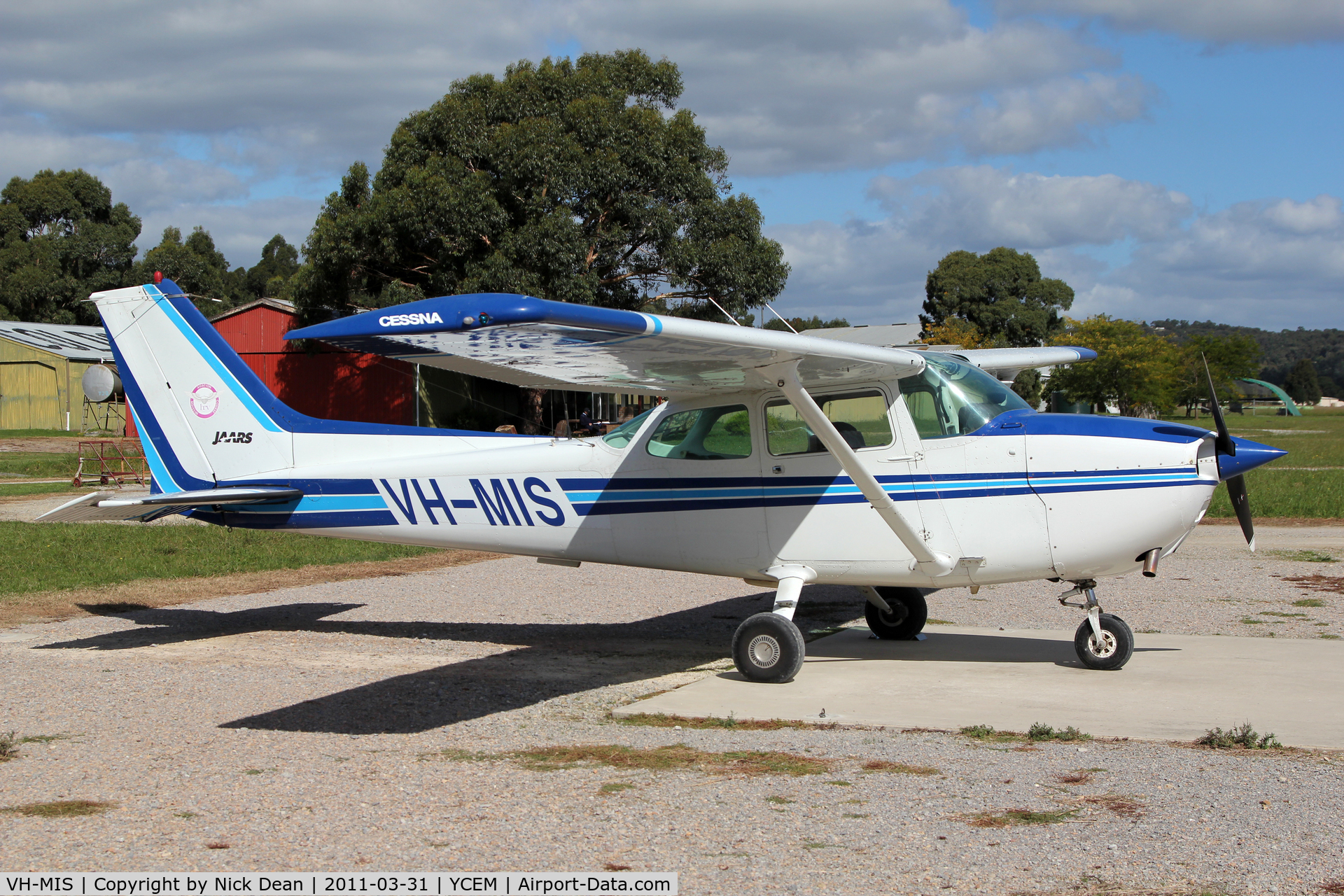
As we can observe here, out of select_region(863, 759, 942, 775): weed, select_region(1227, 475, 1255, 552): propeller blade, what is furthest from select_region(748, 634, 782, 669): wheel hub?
select_region(1227, 475, 1255, 552): propeller blade

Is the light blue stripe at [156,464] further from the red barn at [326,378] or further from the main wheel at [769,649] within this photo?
the red barn at [326,378]

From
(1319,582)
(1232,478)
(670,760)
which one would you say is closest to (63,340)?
(1319,582)

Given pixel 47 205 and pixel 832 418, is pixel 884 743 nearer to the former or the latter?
pixel 832 418

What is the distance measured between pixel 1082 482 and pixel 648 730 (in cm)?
357

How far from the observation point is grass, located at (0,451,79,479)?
30484 millimetres

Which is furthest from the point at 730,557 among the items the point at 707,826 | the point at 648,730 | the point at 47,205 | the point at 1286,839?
the point at 47,205

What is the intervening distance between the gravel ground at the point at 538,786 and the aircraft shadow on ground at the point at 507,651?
0.13ft

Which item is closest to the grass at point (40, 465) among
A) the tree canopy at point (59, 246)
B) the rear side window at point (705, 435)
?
the rear side window at point (705, 435)

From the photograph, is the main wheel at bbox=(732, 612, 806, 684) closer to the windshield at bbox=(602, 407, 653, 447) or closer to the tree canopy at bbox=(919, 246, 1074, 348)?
the windshield at bbox=(602, 407, 653, 447)

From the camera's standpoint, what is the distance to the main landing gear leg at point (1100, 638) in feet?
26.8

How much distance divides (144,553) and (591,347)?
11031 mm

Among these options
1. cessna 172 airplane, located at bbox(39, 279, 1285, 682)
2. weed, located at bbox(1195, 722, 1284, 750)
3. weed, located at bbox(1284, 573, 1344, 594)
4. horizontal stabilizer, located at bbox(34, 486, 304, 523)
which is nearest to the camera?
weed, located at bbox(1195, 722, 1284, 750)

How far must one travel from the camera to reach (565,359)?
7.32m

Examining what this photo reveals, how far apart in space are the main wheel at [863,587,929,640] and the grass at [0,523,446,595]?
23.5ft
